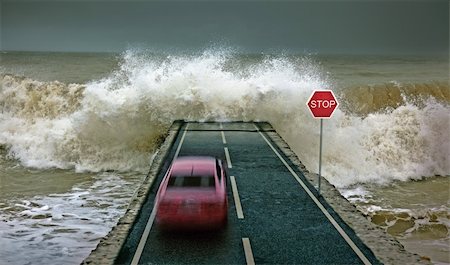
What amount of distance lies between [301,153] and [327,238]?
13446 mm

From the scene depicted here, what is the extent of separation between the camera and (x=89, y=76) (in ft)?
203

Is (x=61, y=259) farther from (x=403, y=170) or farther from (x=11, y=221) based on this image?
(x=403, y=170)

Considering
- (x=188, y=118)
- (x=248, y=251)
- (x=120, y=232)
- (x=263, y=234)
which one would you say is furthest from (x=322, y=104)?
(x=188, y=118)

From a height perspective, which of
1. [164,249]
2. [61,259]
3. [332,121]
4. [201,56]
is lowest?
[61,259]

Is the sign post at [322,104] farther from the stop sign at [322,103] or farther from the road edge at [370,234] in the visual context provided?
the road edge at [370,234]

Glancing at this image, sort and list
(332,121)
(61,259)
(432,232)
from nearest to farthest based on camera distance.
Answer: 1. (61,259)
2. (432,232)
3. (332,121)

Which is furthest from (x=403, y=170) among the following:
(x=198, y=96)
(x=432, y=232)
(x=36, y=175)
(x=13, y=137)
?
(x=13, y=137)

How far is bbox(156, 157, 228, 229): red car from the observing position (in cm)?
1012

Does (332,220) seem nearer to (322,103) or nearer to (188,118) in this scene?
(322,103)

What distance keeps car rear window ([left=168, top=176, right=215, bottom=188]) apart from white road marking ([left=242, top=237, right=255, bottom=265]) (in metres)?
1.65

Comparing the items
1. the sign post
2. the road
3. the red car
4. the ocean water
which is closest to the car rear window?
the red car

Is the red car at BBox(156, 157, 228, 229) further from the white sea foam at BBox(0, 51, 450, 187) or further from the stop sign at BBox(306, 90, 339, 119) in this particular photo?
the white sea foam at BBox(0, 51, 450, 187)

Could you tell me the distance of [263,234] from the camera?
397 inches

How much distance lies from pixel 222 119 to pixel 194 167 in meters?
15.0
